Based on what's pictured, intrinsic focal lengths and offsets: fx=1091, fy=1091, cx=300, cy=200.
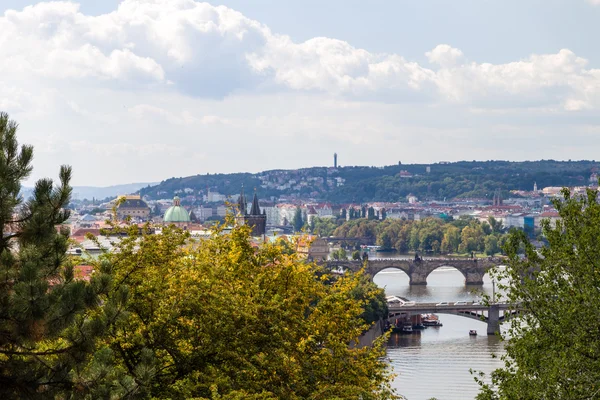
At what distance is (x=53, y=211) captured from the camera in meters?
7.27

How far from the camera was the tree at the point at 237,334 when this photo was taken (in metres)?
10.0

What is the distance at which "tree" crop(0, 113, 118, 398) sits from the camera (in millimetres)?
7066

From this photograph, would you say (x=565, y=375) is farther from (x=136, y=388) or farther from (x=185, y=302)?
(x=136, y=388)

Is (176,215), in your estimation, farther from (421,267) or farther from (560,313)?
(560,313)

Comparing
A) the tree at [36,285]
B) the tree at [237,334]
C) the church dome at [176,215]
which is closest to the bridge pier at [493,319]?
the tree at [237,334]

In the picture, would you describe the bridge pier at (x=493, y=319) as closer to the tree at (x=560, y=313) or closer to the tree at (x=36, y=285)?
the tree at (x=560, y=313)

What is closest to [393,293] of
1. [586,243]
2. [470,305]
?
[470,305]

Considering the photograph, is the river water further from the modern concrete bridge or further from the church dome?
the church dome

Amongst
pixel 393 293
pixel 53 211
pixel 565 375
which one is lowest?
pixel 393 293

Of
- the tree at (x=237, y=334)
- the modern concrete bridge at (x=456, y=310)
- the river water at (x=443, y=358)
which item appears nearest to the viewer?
the tree at (x=237, y=334)

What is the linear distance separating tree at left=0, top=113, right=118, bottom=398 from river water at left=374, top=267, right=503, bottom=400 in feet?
44.6

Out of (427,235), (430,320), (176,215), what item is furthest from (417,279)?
(427,235)

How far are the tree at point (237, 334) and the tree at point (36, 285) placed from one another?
2.05 meters

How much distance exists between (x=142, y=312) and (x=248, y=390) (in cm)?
143
